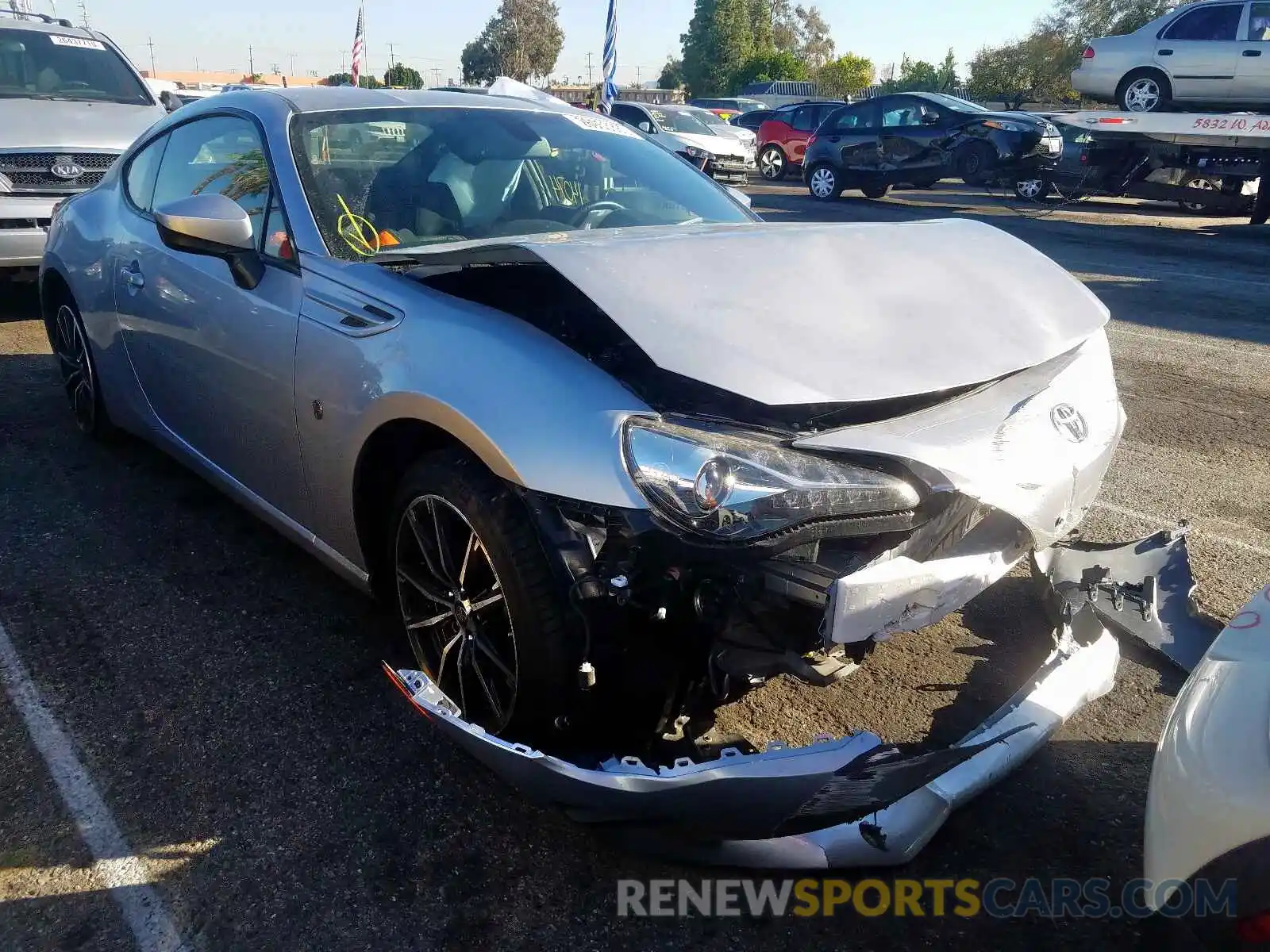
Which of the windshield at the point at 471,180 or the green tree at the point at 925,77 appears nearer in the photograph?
the windshield at the point at 471,180

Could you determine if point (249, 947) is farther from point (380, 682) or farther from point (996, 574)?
point (996, 574)

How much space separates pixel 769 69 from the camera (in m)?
67.3

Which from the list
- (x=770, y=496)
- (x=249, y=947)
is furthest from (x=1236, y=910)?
(x=249, y=947)

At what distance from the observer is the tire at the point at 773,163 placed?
23.8 metres

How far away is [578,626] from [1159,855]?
1.14 m

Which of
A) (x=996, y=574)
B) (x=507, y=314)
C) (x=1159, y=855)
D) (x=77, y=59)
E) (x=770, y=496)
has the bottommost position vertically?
(x=1159, y=855)

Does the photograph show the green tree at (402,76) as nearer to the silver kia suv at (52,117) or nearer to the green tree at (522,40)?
the green tree at (522,40)

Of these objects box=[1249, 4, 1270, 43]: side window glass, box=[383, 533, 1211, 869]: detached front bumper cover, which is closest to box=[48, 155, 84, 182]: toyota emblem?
box=[383, 533, 1211, 869]: detached front bumper cover

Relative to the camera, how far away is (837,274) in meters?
2.54

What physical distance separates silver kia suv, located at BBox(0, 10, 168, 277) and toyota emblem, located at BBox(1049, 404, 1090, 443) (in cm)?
722

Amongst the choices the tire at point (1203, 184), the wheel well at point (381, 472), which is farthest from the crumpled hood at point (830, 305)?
the tire at point (1203, 184)

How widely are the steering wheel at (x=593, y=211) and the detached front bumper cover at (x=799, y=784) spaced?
1839 millimetres

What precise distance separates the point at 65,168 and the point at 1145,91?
14.4 m

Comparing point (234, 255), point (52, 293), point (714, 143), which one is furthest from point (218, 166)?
point (714, 143)
